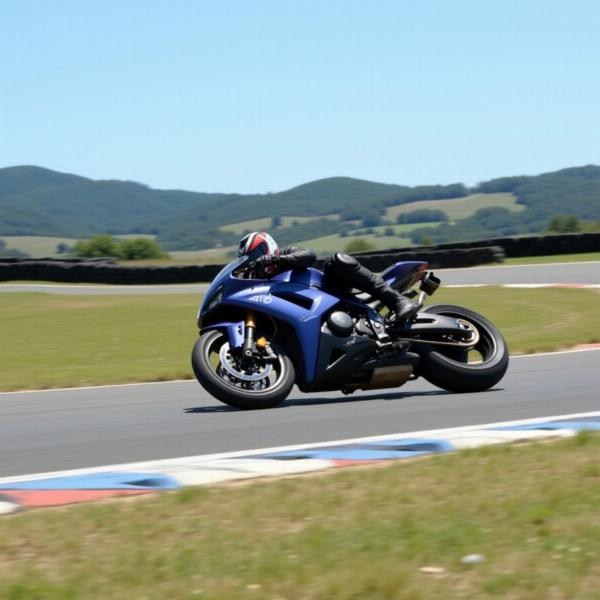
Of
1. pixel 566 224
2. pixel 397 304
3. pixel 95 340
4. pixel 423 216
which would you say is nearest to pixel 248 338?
pixel 397 304

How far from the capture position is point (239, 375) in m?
8.36

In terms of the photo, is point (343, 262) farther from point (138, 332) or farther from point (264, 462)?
point (138, 332)

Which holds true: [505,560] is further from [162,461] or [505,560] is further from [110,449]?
[110,449]

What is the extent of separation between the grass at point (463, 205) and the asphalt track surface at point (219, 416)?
4612 inches

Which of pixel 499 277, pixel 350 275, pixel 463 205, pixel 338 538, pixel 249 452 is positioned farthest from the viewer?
pixel 463 205

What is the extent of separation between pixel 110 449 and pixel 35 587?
9.58 ft

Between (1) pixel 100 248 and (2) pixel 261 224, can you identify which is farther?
(2) pixel 261 224

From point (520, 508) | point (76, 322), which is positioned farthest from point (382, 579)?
point (76, 322)

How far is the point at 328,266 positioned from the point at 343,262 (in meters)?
0.16

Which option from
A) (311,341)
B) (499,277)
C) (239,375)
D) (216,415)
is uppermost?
(311,341)

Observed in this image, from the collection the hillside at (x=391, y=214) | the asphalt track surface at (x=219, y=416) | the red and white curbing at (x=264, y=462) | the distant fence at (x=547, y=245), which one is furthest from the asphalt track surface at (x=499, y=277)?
the hillside at (x=391, y=214)

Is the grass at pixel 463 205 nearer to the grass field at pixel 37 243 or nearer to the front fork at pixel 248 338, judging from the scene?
the grass field at pixel 37 243

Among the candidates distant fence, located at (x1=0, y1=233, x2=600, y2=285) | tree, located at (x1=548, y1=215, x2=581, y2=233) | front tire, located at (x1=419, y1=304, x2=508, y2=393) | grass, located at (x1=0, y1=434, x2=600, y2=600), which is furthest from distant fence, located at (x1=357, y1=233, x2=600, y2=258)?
grass, located at (x1=0, y1=434, x2=600, y2=600)

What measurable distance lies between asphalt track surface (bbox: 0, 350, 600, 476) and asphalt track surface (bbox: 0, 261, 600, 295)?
607 inches
